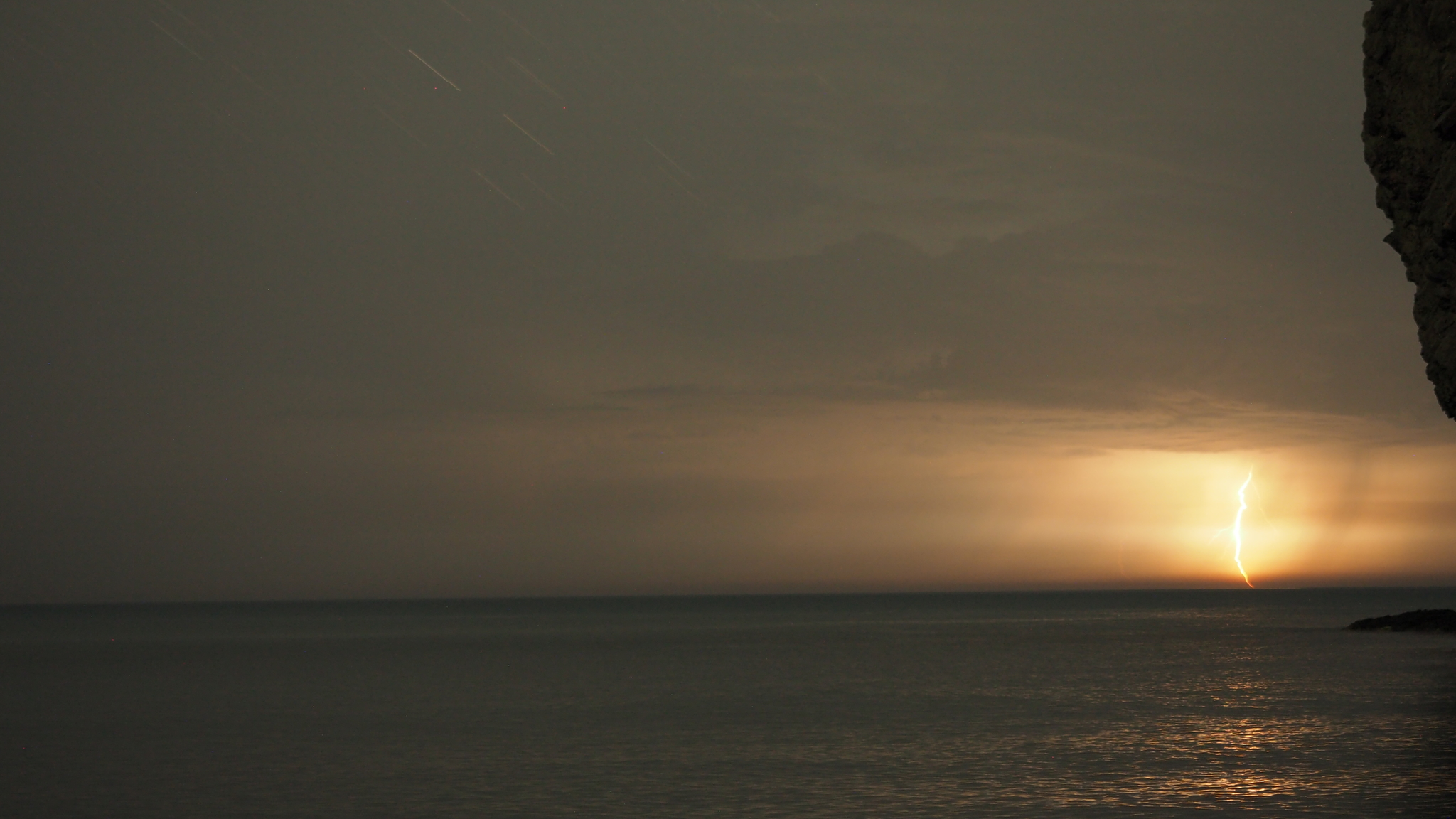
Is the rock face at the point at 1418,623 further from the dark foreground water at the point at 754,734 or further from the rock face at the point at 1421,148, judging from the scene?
the rock face at the point at 1421,148

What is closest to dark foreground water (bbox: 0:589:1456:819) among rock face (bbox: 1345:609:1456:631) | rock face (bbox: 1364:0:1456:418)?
rock face (bbox: 1345:609:1456:631)

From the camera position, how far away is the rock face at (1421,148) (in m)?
32.2

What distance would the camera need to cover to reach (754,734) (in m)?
38.3

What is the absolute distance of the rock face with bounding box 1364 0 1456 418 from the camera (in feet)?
106

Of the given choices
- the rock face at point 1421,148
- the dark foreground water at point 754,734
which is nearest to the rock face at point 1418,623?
the dark foreground water at point 754,734

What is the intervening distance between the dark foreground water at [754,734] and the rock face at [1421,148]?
497 inches

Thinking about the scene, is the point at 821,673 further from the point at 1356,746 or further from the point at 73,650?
the point at 73,650

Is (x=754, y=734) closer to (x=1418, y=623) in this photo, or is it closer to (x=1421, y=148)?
(x=1421, y=148)

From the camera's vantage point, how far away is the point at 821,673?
6556cm

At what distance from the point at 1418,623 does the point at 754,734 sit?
264ft

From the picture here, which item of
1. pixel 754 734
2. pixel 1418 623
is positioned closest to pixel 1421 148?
pixel 754 734

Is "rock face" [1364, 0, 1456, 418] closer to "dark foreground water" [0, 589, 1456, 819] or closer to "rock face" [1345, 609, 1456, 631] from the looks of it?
"dark foreground water" [0, 589, 1456, 819]

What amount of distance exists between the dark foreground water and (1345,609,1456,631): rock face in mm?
9200

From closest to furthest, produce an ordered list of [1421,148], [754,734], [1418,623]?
[1421,148] < [754,734] < [1418,623]
